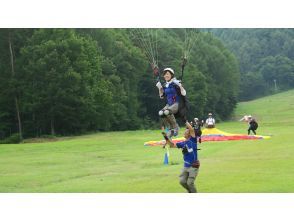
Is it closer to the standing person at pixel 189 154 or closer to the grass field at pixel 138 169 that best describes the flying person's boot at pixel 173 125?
the standing person at pixel 189 154

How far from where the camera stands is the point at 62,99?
2325 inches

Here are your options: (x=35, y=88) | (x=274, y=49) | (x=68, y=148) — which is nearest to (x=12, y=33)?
(x=35, y=88)

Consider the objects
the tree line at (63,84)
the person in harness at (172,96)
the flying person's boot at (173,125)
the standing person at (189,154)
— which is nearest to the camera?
the standing person at (189,154)

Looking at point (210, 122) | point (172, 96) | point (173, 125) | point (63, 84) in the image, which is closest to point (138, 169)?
point (173, 125)

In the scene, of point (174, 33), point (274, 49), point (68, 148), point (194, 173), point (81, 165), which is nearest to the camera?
point (194, 173)

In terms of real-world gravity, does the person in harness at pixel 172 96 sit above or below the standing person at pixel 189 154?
above

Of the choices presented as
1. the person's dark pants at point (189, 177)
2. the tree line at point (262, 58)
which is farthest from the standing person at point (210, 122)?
the tree line at point (262, 58)

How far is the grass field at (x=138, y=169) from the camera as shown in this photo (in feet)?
58.6

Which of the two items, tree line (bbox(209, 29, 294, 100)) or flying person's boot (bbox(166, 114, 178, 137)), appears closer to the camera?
flying person's boot (bbox(166, 114, 178, 137))

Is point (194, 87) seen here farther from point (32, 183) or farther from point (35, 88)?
point (32, 183)

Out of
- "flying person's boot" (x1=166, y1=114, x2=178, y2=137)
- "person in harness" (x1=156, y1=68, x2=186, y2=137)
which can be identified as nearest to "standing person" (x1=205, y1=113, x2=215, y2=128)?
"flying person's boot" (x1=166, y1=114, x2=178, y2=137)

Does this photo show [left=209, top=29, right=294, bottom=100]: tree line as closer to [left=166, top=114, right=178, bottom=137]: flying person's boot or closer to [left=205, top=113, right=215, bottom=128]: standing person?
[left=205, top=113, right=215, bottom=128]: standing person

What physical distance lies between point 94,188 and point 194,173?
4872mm

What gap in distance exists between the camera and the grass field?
17.9 m
